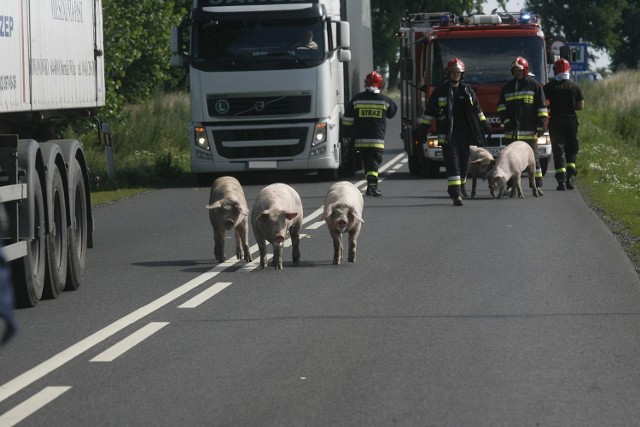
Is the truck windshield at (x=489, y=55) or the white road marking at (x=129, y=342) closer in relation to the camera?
the white road marking at (x=129, y=342)

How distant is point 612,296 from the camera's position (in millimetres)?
11336

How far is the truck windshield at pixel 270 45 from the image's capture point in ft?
82.6

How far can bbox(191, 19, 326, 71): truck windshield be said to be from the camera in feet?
82.6

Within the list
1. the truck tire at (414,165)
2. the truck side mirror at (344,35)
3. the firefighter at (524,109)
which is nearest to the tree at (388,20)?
the truck tire at (414,165)

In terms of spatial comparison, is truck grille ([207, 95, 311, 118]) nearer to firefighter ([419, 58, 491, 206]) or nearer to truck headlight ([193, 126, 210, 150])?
truck headlight ([193, 126, 210, 150])

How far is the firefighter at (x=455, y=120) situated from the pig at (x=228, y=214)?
22.6 ft

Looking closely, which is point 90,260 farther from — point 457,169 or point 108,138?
point 108,138

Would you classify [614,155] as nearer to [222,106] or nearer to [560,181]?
[560,181]

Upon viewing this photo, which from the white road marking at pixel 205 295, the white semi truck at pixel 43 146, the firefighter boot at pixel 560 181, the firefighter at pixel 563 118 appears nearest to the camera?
the white semi truck at pixel 43 146

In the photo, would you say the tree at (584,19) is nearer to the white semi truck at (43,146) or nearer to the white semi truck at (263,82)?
the white semi truck at (263,82)

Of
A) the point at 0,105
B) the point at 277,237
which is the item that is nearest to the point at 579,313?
the point at 277,237

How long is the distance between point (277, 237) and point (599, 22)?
84.1 m

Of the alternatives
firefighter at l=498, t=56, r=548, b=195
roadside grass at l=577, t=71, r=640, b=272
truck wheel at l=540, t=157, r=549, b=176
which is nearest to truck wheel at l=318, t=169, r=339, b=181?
truck wheel at l=540, t=157, r=549, b=176

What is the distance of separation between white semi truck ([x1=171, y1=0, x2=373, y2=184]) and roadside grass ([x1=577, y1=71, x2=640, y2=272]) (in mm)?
4686
